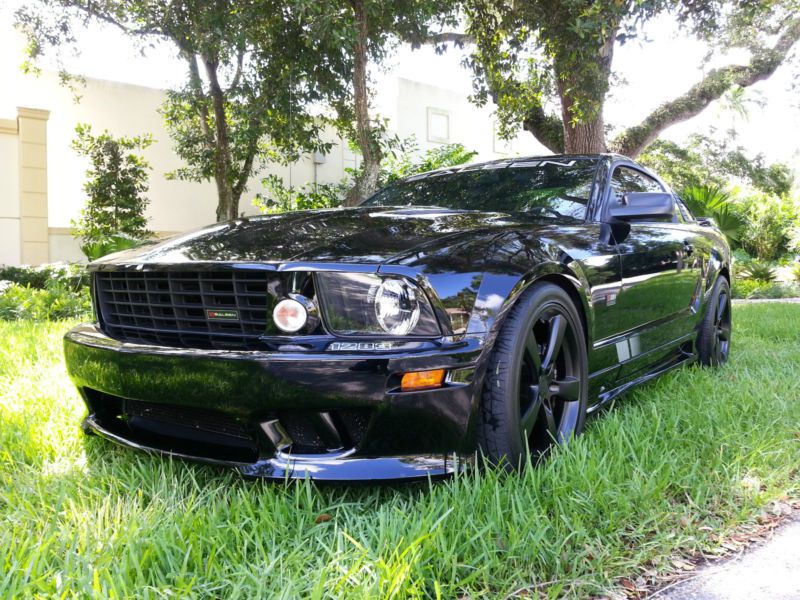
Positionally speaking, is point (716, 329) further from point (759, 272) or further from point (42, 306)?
point (759, 272)

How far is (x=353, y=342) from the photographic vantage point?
1.85 metres

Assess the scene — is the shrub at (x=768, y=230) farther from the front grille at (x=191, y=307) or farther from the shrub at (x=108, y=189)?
the front grille at (x=191, y=307)

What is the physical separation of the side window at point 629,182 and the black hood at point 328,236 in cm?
72

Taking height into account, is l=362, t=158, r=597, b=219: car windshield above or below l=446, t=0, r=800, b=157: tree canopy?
below

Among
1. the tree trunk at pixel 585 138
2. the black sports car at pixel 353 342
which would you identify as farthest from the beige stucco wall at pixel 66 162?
the black sports car at pixel 353 342

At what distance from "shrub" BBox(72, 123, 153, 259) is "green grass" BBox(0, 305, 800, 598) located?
448 inches

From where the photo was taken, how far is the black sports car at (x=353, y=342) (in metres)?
1.85

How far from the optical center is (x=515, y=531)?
1.71 m

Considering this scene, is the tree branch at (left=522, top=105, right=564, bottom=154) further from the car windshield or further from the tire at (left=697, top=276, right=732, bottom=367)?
the car windshield

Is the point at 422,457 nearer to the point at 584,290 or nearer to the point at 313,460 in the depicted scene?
the point at 313,460

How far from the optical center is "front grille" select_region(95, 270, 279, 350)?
1.96 meters

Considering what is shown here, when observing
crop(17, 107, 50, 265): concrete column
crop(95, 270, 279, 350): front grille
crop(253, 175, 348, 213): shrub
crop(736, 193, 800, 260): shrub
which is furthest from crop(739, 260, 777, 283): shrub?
crop(17, 107, 50, 265): concrete column

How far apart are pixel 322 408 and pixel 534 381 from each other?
30.9 inches

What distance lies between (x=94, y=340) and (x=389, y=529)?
131 cm
